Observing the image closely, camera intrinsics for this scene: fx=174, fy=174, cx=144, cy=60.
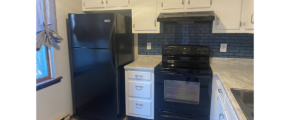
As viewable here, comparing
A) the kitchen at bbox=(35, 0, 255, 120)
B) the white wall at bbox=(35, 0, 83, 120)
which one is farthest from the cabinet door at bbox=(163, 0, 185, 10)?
the white wall at bbox=(35, 0, 83, 120)

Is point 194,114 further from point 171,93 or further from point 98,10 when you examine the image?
point 98,10

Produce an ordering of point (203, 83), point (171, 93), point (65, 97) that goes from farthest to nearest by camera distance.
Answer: point (65, 97) → point (171, 93) → point (203, 83)

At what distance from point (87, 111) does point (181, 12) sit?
188cm

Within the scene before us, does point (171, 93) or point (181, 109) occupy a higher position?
point (171, 93)

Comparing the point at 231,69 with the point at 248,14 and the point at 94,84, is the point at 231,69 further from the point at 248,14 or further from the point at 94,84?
the point at 94,84

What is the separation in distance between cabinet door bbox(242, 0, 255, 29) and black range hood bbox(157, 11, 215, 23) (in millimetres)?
372

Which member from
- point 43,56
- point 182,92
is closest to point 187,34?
point 182,92

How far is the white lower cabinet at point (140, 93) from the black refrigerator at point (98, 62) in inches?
4.3

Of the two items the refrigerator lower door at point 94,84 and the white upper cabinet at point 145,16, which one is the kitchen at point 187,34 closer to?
the white upper cabinet at point 145,16

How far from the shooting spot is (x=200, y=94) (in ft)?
6.78

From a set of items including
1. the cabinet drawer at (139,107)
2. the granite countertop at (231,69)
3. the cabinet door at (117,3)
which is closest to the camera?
the granite countertop at (231,69)

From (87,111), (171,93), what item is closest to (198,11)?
(171,93)

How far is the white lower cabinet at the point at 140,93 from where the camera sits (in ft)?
7.45

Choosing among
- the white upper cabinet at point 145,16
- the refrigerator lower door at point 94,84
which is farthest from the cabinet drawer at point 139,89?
the white upper cabinet at point 145,16
